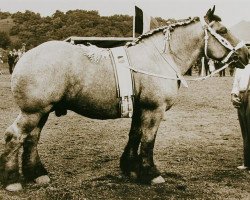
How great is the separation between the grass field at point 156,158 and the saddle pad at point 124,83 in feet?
3.89

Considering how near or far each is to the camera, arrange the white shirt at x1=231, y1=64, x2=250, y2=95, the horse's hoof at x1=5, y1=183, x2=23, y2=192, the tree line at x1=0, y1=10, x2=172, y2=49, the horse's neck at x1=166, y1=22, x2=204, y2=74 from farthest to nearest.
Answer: the tree line at x1=0, y1=10, x2=172, y2=49 → the white shirt at x1=231, y1=64, x2=250, y2=95 → the horse's neck at x1=166, y1=22, x2=204, y2=74 → the horse's hoof at x1=5, y1=183, x2=23, y2=192

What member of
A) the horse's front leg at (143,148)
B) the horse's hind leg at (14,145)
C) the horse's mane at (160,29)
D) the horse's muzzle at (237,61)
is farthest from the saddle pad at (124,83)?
the horse's muzzle at (237,61)

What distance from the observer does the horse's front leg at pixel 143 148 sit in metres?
5.79

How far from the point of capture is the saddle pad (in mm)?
5621

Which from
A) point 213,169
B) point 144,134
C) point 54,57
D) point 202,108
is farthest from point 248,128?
point 202,108

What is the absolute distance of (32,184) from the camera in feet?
19.4

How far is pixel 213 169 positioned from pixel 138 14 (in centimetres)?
296

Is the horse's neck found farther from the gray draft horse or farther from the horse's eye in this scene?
the horse's eye

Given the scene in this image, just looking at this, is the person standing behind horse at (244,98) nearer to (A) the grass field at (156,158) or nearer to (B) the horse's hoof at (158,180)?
(A) the grass field at (156,158)

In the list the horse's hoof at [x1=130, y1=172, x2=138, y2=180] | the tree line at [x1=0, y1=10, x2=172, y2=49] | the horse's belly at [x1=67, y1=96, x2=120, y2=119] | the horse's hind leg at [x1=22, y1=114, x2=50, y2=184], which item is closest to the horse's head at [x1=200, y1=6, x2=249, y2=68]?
the horse's belly at [x1=67, y1=96, x2=120, y2=119]

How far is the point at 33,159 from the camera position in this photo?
5895 millimetres

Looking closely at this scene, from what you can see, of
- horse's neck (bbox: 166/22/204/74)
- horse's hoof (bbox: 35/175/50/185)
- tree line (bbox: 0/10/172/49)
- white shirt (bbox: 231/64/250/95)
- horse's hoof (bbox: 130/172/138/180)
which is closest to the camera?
horse's hoof (bbox: 35/175/50/185)

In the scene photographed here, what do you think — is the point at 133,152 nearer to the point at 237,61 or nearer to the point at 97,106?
the point at 97,106

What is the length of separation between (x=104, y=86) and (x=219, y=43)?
1917 millimetres
